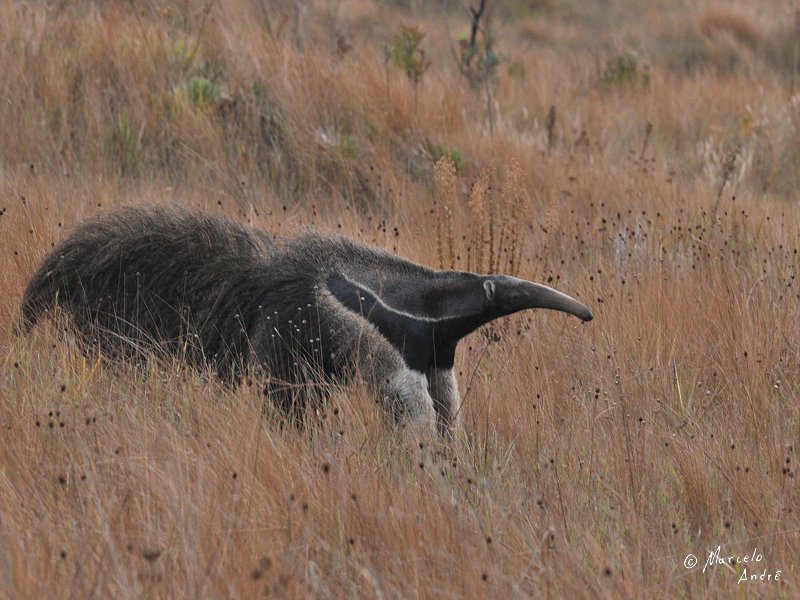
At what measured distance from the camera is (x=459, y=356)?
5715 millimetres

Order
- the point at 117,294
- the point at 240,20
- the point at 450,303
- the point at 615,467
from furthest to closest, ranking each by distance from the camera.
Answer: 1. the point at 240,20
2. the point at 117,294
3. the point at 450,303
4. the point at 615,467

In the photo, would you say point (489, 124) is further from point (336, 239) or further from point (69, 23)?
point (336, 239)

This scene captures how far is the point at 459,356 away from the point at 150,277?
1.53m

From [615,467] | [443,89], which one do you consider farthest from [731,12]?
[615,467]

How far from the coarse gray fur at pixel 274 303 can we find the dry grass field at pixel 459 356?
203mm

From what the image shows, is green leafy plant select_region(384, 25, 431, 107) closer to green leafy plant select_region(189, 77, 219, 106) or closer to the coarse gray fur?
green leafy plant select_region(189, 77, 219, 106)

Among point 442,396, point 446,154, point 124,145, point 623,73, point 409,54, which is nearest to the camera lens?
point 442,396

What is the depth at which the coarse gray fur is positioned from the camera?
4.85m

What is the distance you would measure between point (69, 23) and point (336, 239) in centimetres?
577

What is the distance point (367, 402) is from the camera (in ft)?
15.2

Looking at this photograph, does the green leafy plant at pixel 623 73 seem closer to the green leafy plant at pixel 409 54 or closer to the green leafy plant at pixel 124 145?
the green leafy plant at pixel 409 54

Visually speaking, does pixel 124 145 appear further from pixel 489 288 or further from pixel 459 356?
pixel 489 288

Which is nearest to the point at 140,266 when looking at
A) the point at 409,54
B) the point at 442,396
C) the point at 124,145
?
the point at 442,396

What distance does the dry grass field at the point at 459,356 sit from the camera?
353 centimetres
